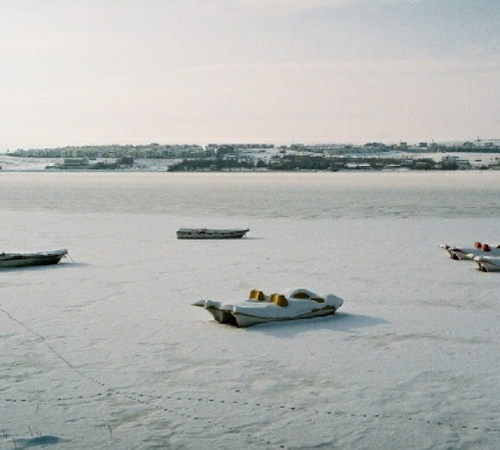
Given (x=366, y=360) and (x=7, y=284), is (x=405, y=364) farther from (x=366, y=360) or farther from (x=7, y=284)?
(x=7, y=284)

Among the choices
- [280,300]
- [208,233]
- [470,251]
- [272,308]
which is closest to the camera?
[272,308]

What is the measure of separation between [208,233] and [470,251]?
1130 cm

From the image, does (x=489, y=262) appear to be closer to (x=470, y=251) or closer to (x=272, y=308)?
(x=470, y=251)

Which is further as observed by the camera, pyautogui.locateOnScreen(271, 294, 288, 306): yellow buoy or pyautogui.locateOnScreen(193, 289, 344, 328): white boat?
pyautogui.locateOnScreen(271, 294, 288, 306): yellow buoy

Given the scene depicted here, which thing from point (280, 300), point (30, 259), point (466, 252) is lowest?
point (30, 259)

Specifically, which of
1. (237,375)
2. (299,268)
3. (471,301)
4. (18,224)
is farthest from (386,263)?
(18,224)

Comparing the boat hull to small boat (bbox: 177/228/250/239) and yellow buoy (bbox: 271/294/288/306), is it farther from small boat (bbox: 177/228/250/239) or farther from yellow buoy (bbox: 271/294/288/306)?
small boat (bbox: 177/228/250/239)

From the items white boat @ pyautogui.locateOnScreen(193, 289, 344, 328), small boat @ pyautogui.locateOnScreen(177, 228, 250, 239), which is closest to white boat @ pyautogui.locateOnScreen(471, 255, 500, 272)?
white boat @ pyautogui.locateOnScreen(193, 289, 344, 328)

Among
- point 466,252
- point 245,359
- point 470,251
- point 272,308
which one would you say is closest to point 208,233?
point 466,252

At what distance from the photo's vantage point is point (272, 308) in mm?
12898

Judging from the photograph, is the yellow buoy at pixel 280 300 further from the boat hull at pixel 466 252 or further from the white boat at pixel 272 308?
the boat hull at pixel 466 252

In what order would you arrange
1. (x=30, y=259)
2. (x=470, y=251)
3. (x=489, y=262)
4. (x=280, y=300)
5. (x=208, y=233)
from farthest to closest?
(x=208, y=233) → (x=470, y=251) → (x=30, y=259) → (x=489, y=262) → (x=280, y=300)

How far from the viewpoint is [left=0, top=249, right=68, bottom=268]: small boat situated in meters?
20.5

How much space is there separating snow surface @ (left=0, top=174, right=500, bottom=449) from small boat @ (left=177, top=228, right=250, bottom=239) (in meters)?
7.59
